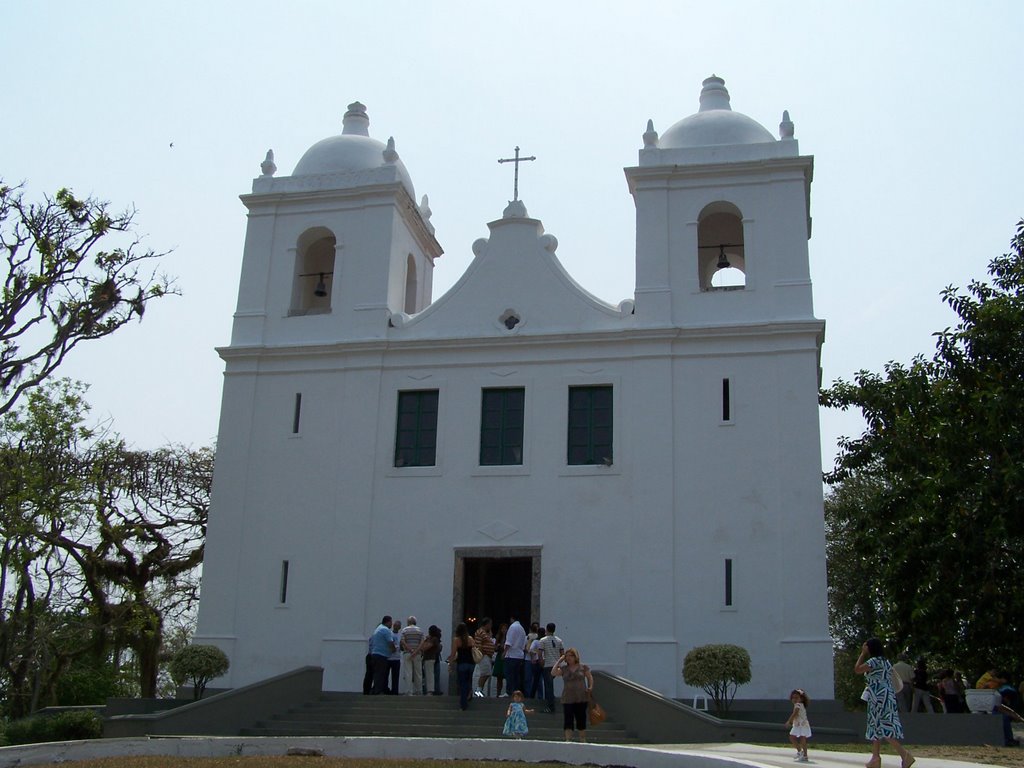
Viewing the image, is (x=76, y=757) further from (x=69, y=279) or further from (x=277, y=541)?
(x=69, y=279)

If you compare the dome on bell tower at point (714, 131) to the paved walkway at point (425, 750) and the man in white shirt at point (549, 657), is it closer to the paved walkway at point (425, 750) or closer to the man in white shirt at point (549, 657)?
the man in white shirt at point (549, 657)

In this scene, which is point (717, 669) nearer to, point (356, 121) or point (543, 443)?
point (543, 443)

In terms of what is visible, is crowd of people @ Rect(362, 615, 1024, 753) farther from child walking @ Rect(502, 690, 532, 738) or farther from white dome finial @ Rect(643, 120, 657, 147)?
white dome finial @ Rect(643, 120, 657, 147)

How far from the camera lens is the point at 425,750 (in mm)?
12641

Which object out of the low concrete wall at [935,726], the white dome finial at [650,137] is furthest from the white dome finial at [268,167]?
the low concrete wall at [935,726]

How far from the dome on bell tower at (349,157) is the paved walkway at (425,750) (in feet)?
41.1

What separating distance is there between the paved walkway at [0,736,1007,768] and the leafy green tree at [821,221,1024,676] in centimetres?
491

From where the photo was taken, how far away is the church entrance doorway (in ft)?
62.0

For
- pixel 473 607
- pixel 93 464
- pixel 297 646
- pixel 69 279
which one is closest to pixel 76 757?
pixel 297 646

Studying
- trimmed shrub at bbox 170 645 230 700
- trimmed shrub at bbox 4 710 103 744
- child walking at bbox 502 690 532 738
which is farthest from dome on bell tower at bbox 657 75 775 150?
trimmed shrub at bbox 4 710 103 744

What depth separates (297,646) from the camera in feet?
63.7

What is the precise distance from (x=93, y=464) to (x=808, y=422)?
1440 cm

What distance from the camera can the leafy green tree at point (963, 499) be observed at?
16875 millimetres

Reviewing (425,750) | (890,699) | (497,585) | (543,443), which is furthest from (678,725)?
(543,443)
